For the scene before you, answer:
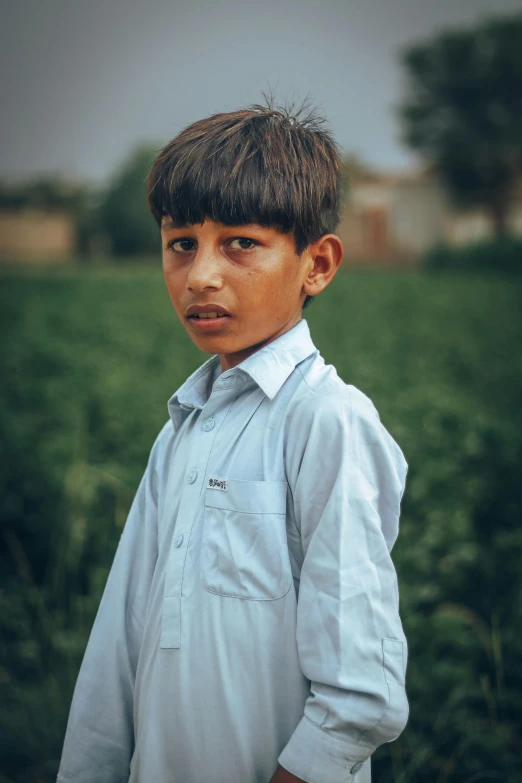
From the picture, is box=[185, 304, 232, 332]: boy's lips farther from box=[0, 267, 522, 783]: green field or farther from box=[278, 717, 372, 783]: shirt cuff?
box=[0, 267, 522, 783]: green field

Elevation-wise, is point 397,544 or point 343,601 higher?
point 343,601

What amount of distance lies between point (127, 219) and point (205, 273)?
180ft

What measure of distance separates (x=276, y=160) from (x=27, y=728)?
2024 mm

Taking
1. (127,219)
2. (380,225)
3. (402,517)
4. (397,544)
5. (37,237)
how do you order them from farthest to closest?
(380,225) < (127,219) < (37,237) < (402,517) < (397,544)

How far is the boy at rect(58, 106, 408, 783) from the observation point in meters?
1.19

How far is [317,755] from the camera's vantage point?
1.17 metres

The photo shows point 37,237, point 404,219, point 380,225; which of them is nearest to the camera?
point 37,237

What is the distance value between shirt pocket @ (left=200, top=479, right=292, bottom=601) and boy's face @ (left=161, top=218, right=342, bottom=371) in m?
0.27

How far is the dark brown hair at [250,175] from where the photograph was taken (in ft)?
4.33

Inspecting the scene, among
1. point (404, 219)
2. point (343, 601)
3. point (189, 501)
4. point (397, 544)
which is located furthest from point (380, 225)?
point (343, 601)

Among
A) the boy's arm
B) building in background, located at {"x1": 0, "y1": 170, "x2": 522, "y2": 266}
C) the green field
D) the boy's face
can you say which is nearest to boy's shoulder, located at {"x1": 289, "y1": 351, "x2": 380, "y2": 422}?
the boy's face

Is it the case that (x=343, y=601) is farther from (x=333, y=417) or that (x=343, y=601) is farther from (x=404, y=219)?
(x=404, y=219)

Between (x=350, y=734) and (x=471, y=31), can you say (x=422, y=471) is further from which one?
(x=471, y=31)

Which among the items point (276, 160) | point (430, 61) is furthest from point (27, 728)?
point (430, 61)
